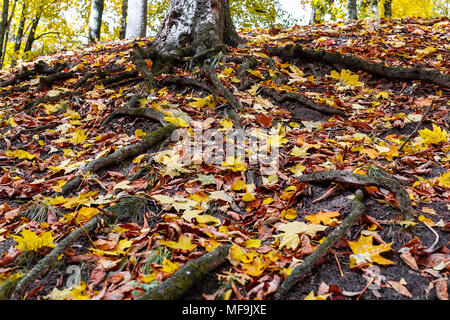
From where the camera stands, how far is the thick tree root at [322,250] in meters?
1.35

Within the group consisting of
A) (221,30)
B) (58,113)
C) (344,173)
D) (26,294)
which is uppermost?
(221,30)

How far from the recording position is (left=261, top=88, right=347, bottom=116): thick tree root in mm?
3177

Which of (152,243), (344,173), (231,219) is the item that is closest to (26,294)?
(152,243)

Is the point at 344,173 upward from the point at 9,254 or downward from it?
upward

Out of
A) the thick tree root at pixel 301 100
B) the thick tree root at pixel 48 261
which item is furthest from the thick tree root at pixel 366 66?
the thick tree root at pixel 48 261

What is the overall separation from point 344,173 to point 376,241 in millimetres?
508

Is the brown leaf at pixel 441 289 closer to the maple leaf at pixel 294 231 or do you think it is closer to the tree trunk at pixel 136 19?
the maple leaf at pixel 294 231

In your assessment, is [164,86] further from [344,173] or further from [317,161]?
Result: [344,173]

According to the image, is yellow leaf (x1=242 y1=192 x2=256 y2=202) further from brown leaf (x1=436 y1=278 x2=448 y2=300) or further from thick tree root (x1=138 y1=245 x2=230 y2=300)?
brown leaf (x1=436 y1=278 x2=448 y2=300)

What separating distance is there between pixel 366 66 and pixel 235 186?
2823 mm

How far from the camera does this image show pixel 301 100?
330 centimetres

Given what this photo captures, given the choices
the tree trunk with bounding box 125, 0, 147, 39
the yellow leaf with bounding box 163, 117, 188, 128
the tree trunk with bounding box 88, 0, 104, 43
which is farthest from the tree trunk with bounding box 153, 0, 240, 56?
the tree trunk with bounding box 88, 0, 104, 43

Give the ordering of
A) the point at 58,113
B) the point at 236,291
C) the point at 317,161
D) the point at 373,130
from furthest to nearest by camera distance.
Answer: the point at 58,113 < the point at 373,130 < the point at 317,161 < the point at 236,291

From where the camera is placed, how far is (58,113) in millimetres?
3633
